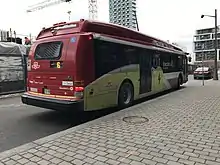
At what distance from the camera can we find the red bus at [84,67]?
6777 mm

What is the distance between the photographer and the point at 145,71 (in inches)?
412

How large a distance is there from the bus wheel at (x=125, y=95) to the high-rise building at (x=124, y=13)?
57.0 feet

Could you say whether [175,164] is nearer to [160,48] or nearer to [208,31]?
[160,48]

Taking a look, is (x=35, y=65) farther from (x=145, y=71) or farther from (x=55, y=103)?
(x=145, y=71)

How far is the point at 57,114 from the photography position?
8.21m

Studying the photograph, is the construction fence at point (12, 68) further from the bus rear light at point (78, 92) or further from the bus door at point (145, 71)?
the bus rear light at point (78, 92)

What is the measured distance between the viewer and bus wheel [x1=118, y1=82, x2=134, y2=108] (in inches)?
337

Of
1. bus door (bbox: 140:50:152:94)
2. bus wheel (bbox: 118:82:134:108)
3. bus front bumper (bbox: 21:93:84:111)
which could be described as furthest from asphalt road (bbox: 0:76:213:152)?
bus door (bbox: 140:50:152:94)

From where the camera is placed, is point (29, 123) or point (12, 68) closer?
point (29, 123)

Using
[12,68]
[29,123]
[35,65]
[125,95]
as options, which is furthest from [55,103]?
[12,68]

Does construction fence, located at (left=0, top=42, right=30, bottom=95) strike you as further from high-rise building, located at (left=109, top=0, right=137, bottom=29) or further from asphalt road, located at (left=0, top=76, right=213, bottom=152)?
high-rise building, located at (left=109, top=0, right=137, bottom=29)

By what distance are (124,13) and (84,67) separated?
21343mm

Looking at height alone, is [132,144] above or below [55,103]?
below

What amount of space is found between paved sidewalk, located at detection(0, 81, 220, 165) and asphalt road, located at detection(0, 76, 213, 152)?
2.54ft
